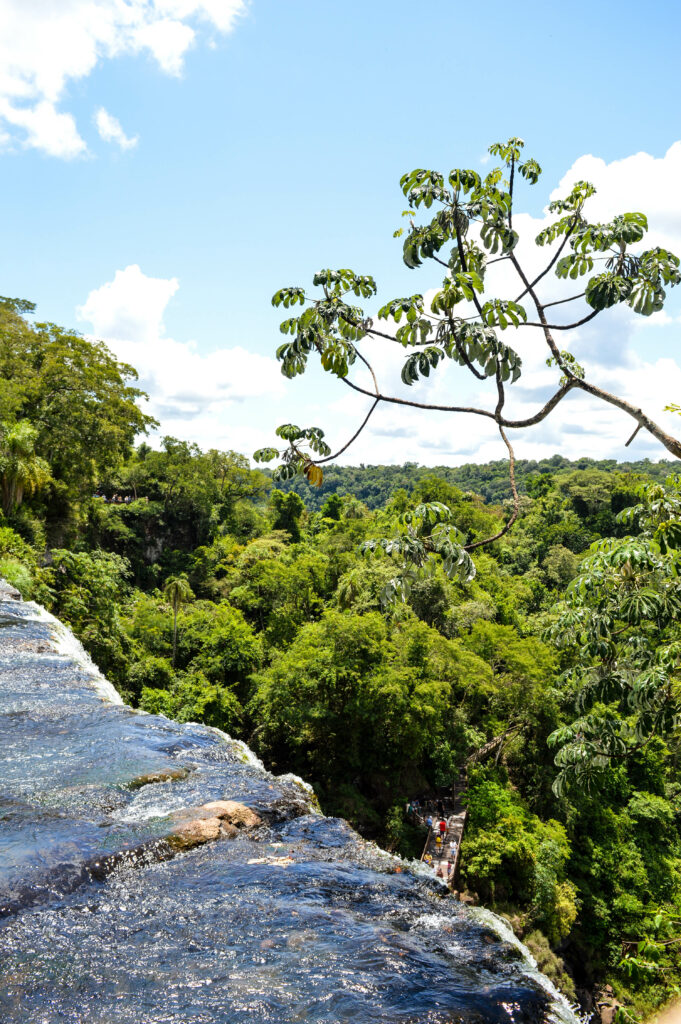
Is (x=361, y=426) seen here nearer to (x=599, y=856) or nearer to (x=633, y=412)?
(x=633, y=412)

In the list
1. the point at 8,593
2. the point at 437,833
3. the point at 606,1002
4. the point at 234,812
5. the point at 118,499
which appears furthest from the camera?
the point at 118,499

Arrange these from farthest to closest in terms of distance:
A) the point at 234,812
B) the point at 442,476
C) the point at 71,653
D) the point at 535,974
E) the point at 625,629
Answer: the point at 442,476, the point at 71,653, the point at 625,629, the point at 234,812, the point at 535,974

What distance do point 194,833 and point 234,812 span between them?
0.40 m

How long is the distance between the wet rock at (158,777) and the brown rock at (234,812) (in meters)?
0.54

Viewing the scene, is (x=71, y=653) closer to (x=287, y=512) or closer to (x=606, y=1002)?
(x=606, y=1002)

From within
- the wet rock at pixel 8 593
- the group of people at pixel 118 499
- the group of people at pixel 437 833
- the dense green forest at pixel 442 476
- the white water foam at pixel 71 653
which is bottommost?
the group of people at pixel 437 833

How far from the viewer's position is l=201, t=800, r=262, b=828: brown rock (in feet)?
14.1

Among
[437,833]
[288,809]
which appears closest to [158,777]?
[288,809]

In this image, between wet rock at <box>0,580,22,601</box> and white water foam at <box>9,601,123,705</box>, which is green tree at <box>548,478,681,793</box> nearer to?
white water foam at <box>9,601,123,705</box>

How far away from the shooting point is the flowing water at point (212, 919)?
8.38ft

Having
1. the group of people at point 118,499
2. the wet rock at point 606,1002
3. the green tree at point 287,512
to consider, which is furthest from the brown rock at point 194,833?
the green tree at point 287,512

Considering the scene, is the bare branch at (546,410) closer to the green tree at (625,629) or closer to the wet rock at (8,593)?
the green tree at (625,629)

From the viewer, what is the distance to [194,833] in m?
4.03

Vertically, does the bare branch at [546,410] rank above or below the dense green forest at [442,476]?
below
